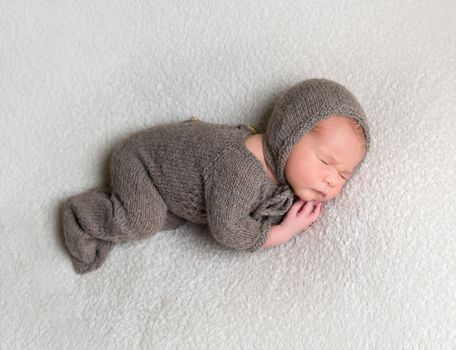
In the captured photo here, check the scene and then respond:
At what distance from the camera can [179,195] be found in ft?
3.94

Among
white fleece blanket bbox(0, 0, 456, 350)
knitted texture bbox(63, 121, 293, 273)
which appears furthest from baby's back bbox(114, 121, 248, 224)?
white fleece blanket bbox(0, 0, 456, 350)

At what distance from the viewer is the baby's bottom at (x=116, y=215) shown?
1.21 meters

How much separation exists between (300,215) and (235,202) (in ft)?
0.45

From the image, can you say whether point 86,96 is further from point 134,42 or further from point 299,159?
point 299,159

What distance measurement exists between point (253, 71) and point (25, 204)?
61 cm

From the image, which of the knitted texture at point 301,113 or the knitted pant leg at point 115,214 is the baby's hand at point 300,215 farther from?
the knitted pant leg at point 115,214

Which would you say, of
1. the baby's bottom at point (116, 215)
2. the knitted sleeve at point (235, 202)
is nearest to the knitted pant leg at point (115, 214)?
the baby's bottom at point (116, 215)

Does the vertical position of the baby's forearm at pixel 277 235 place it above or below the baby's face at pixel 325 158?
below

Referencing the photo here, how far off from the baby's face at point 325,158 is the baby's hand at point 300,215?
0.04 m

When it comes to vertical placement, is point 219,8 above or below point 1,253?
above

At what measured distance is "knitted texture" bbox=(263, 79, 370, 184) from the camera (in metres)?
1.09

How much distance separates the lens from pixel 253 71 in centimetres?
133

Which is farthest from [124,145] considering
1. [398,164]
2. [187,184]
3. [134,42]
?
[398,164]

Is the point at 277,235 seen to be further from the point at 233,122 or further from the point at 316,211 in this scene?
the point at 233,122
